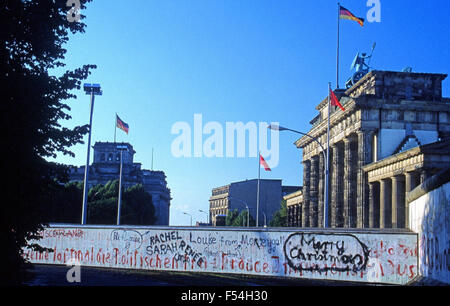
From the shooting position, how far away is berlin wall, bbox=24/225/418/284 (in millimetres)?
23438

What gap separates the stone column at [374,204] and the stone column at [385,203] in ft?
8.49

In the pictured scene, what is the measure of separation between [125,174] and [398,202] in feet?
309

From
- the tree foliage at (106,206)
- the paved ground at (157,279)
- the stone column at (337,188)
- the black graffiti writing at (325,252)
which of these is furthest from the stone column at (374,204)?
the tree foliage at (106,206)

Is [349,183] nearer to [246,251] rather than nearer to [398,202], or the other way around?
[398,202]

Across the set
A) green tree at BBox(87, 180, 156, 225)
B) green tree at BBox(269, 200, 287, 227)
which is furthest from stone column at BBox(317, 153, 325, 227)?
green tree at BBox(269, 200, 287, 227)

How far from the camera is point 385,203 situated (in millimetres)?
45594

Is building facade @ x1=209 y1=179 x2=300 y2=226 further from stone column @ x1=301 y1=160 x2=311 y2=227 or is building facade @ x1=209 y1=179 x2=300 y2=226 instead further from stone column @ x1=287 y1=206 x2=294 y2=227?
stone column @ x1=301 y1=160 x2=311 y2=227

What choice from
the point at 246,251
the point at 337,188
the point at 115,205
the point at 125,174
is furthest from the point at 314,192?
the point at 125,174

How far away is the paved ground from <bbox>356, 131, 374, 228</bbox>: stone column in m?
27.1

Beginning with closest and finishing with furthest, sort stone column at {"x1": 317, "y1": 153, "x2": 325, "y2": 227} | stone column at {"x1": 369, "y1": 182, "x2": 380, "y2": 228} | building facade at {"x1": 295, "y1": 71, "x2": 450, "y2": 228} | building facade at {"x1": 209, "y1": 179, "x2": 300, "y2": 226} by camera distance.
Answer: stone column at {"x1": 369, "y1": 182, "x2": 380, "y2": 228}
building facade at {"x1": 295, "y1": 71, "x2": 450, "y2": 228}
stone column at {"x1": 317, "y1": 153, "x2": 325, "y2": 227}
building facade at {"x1": 209, "y1": 179, "x2": 300, "y2": 226}

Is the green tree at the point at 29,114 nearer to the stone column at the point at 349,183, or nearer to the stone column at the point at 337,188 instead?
the stone column at the point at 349,183

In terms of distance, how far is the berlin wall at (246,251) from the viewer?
23438 mm
